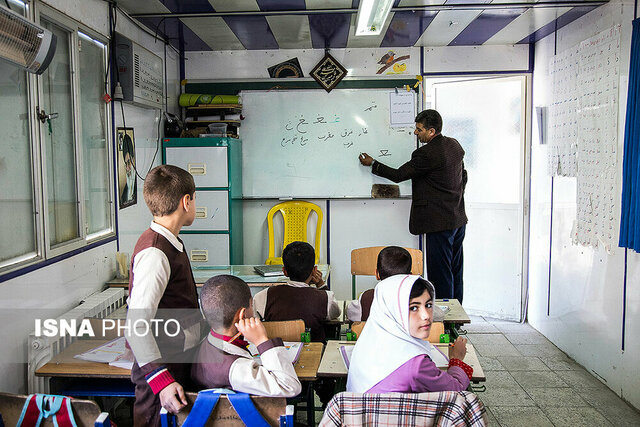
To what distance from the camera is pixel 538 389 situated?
12.0 feet

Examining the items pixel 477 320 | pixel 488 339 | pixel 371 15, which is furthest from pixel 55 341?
pixel 477 320

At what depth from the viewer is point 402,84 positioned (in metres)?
5.02

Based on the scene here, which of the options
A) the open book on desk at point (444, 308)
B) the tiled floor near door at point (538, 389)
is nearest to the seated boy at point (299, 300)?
the open book on desk at point (444, 308)

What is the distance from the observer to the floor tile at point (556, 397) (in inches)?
135

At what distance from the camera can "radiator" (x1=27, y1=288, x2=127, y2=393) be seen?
8.20 feet

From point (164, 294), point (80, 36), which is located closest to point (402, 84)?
point (80, 36)

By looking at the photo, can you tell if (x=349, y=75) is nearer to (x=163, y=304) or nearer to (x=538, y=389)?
(x=538, y=389)

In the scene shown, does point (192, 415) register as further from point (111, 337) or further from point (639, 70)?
point (639, 70)

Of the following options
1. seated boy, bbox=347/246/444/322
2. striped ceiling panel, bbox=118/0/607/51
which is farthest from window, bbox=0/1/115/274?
seated boy, bbox=347/246/444/322

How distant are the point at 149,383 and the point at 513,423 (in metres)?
2.20

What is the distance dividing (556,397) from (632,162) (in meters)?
1.48

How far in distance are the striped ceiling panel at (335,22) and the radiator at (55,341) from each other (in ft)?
6.02

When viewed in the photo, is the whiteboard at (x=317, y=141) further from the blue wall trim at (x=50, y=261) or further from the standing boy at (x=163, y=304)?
the standing boy at (x=163, y=304)

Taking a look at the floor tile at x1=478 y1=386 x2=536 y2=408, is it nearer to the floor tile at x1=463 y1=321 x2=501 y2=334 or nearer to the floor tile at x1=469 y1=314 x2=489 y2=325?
the floor tile at x1=463 y1=321 x2=501 y2=334
